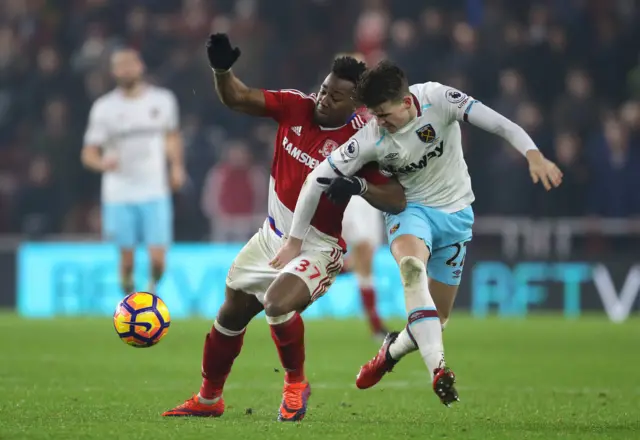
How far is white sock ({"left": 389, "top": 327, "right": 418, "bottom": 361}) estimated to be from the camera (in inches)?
268

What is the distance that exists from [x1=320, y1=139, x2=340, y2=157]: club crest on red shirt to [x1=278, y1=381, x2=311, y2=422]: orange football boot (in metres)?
1.23

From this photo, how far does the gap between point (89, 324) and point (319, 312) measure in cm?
334

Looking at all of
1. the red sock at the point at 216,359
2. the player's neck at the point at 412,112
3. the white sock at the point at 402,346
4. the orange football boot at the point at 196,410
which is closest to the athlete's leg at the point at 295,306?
the red sock at the point at 216,359

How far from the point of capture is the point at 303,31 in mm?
19359

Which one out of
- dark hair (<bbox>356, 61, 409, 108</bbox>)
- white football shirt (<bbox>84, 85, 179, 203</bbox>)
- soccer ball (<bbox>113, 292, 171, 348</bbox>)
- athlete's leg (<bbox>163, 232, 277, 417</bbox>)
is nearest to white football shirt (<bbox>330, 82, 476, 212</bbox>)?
dark hair (<bbox>356, 61, 409, 108</bbox>)

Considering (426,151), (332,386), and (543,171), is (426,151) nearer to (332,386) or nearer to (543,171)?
(543,171)

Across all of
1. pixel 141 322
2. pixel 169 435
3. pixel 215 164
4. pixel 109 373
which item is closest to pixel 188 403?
pixel 141 322

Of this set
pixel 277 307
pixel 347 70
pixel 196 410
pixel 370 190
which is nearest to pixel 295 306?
pixel 277 307

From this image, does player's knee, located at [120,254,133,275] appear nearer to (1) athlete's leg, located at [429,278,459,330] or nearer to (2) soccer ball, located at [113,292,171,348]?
(2) soccer ball, located at [113,292,171,348]

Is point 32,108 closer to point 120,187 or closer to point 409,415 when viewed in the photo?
point 120,187

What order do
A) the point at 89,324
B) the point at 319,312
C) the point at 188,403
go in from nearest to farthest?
the point at 188,403 → the point at 89,324 → the point at 319,312

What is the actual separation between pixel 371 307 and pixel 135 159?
2909mm

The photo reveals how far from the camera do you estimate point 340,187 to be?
245 inches

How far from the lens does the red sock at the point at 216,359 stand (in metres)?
6.75
